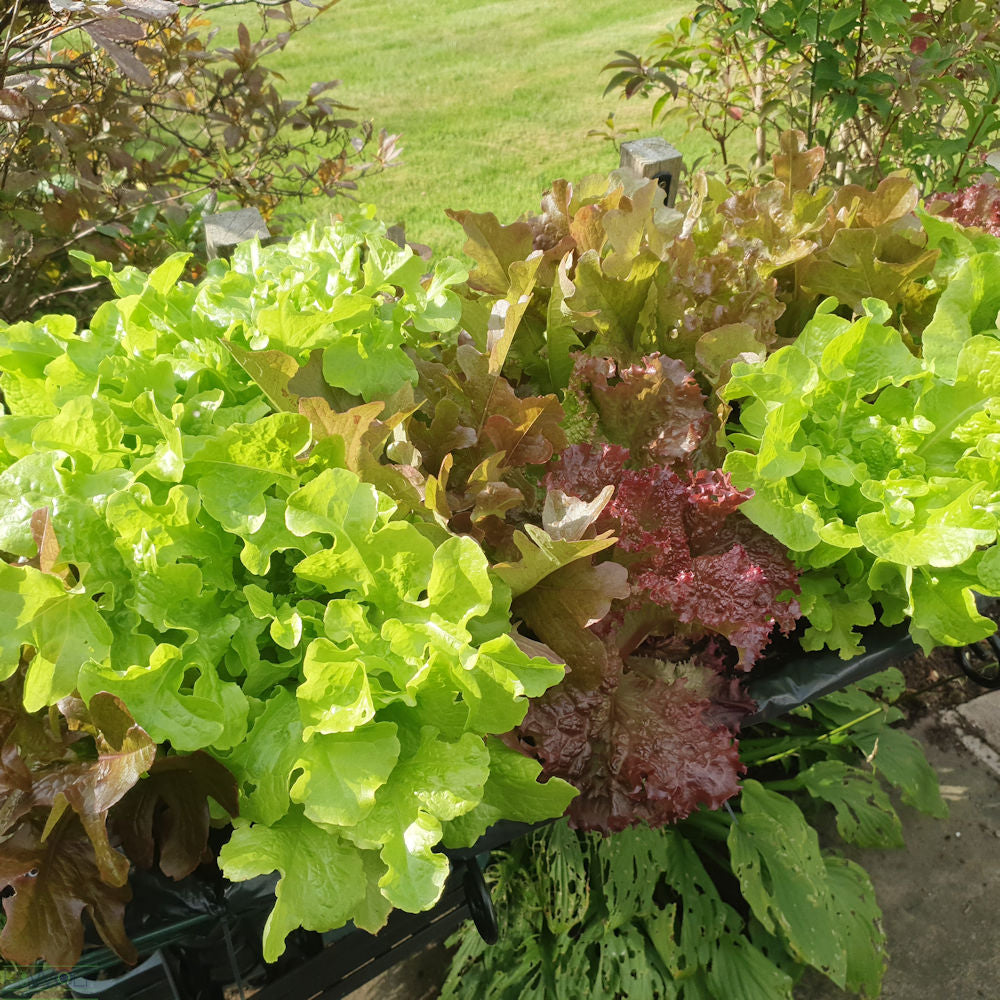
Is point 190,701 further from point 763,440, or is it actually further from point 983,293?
point 983,293

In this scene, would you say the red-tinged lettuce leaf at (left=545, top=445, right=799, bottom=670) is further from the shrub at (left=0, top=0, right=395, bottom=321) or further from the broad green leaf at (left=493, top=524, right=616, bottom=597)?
the shrub at (left=0, top=0, right=395, bottom=321)

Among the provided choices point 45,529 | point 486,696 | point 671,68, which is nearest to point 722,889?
point 486,696

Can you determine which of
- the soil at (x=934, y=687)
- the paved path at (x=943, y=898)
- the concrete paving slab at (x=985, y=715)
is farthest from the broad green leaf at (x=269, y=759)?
the concrete paving slab at (x=985, y=715)

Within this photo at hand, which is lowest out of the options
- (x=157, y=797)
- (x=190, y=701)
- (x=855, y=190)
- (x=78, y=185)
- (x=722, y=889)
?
(x=722, y=889)

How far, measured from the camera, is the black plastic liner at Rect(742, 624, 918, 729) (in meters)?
1.29

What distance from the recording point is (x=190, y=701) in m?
0.89

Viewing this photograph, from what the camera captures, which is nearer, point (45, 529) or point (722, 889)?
point (45, 529)

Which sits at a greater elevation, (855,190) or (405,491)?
(855,190)

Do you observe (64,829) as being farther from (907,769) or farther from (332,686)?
(907,769)

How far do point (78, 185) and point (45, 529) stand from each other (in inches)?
60.4

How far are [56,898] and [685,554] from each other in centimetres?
85

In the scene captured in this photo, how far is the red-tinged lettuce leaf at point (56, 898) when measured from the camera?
0.86 meters

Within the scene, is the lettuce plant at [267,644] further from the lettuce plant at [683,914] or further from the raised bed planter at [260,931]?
the lettuce plant at [683,914]

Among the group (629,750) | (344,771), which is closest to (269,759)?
(344,771)
